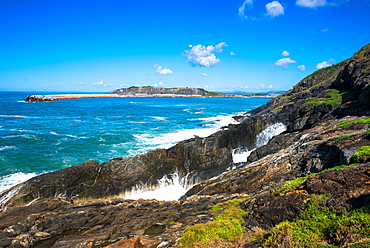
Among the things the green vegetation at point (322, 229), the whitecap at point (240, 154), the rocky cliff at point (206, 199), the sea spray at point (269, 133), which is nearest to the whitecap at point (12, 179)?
the rocky cliff at point (206, 199)

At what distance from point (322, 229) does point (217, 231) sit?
398cm

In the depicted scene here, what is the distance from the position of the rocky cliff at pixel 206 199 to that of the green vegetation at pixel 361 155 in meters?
0.04

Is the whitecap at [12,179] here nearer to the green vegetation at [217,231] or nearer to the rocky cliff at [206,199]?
the rocky cliff at [206,199]

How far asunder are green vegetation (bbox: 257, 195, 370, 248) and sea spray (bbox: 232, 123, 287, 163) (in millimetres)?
21450

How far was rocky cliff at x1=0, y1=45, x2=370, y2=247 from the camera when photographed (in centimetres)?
786

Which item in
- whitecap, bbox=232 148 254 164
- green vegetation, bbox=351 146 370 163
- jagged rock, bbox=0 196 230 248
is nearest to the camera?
jagged rock, bbox=0 196 230 248

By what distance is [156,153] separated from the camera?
23.9 m

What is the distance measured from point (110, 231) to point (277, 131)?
103 feet

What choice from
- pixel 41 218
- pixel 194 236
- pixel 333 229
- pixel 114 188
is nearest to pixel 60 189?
pixel 114 188

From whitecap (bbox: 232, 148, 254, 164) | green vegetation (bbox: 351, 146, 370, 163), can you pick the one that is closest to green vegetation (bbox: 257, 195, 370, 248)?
green vegetation (bbox: 351, 146, 370, 163)

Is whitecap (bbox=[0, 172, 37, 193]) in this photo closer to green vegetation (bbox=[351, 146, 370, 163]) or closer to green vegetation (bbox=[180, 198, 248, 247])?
green vegetation (bbox=[180, 198, 248, 247])

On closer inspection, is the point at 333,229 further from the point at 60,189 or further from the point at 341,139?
the point at 60,189

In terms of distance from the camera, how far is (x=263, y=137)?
112 feet

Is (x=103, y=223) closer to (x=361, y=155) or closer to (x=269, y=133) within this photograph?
(x=361, y=155)
